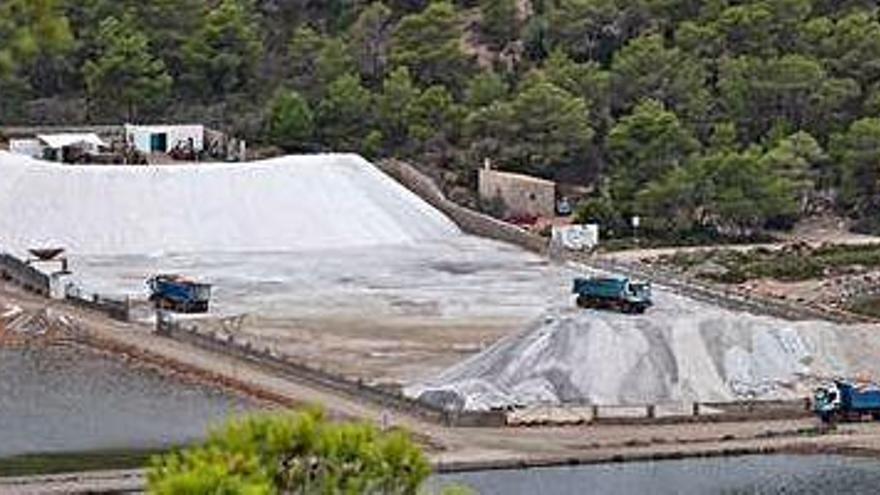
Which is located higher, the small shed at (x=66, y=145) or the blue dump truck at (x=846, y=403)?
the small shed at (x=66, y=145)

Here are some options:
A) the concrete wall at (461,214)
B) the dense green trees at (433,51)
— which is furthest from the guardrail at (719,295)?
the dense green trees at (433,51)

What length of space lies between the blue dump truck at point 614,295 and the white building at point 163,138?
91.0 ft

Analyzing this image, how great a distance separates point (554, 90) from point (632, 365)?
32774 mm

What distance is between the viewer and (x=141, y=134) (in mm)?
81750

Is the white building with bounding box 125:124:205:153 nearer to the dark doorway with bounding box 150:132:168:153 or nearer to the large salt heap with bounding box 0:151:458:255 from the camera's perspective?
the dark doorway with bounding box 150:132:168:153

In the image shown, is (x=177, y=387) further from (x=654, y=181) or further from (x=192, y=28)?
(x=192, y=28)

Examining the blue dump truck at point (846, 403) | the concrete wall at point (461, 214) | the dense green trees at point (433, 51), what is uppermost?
the dense green trees at point (433, 51)

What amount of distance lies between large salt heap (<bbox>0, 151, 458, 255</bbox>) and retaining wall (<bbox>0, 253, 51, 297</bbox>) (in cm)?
221

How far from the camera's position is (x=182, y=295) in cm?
5781

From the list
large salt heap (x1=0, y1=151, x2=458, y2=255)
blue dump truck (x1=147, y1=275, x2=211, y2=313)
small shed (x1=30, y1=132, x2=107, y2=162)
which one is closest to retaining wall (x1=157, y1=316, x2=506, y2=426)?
blue dump truck (x1=147, y1=275, x2=211, y2=313)

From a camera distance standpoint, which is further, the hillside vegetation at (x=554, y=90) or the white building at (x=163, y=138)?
the white building at (x=163, y=138)

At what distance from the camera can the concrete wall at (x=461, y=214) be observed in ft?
230

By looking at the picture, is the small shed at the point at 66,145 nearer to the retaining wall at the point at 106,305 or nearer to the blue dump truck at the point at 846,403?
the retaining wall at the point at 106,305

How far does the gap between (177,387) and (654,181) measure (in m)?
29.0
